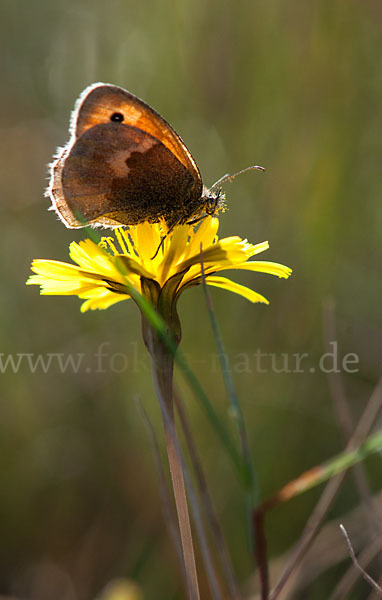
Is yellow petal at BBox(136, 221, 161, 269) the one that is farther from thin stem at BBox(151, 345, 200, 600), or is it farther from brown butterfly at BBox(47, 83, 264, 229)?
thin stem at BBox(151, 345, 200, 600)

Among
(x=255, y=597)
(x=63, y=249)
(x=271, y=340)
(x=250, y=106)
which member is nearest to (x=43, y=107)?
(x=63, y=249)

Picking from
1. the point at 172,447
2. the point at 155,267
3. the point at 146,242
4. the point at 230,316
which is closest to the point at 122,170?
the point at 146,242

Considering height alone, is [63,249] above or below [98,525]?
above

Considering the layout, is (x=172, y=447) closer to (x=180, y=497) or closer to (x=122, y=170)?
(x=180, y=497)

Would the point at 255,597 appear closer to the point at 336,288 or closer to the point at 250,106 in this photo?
the point at 336,288

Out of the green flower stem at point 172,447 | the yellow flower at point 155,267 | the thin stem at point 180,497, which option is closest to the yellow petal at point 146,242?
the yellow flower at point 155,267

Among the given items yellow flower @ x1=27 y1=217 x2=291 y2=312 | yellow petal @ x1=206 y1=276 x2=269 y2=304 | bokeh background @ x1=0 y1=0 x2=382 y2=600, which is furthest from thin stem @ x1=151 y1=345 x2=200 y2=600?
bokeh background @ x1=0 y1=0 x2=382 y2=600

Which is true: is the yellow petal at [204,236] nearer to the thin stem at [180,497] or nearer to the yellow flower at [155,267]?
the yellow flower at [155,267]
